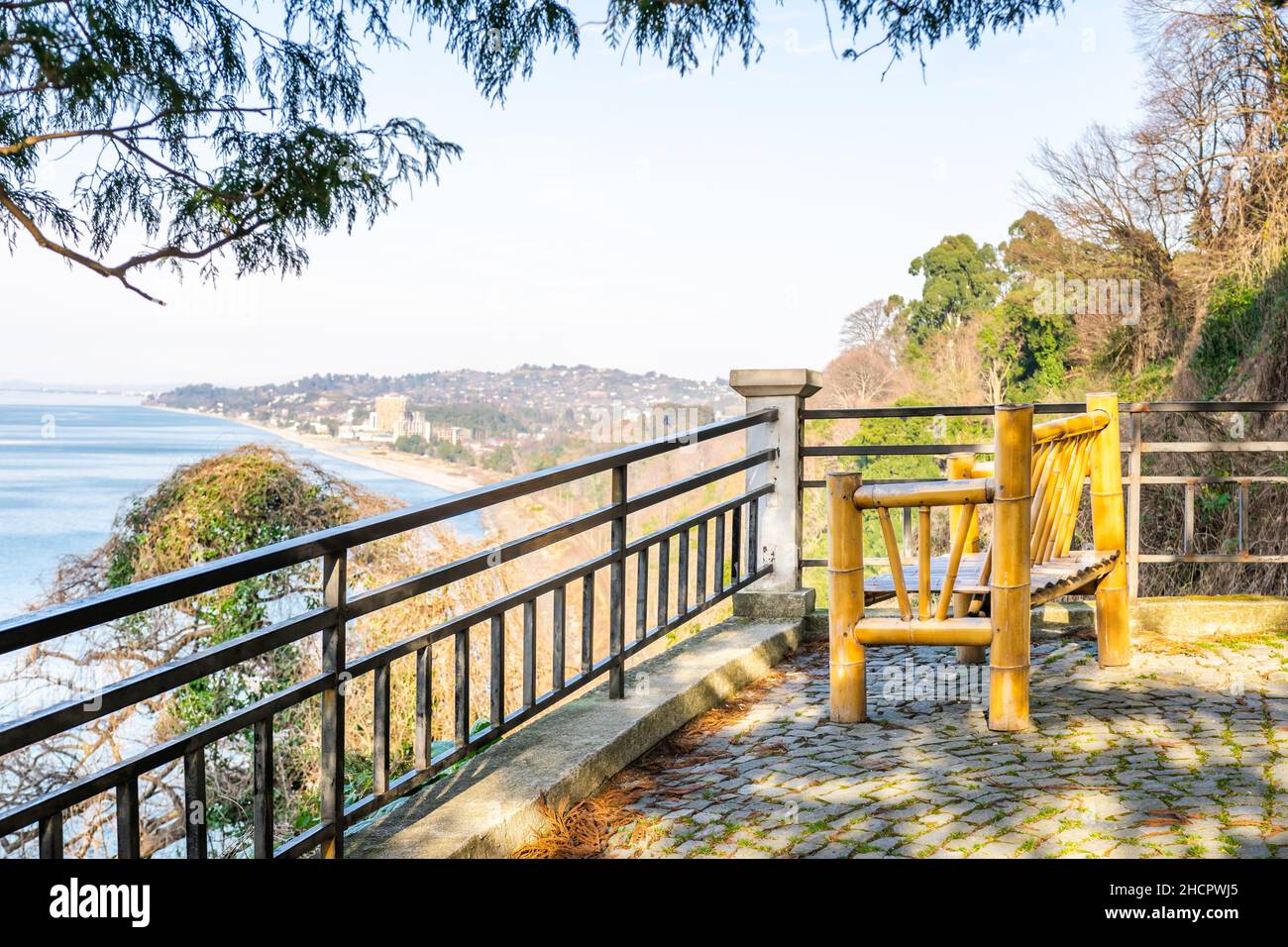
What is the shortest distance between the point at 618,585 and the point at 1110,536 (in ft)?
8.66

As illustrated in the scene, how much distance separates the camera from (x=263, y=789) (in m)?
2.85

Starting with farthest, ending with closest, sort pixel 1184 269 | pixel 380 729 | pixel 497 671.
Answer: pixel 1184 269, pixel 497 671, pixel 380 729

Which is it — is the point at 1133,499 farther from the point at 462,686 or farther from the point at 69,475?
the point at 69,475

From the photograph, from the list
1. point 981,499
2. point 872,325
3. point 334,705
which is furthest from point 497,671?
point 872,325

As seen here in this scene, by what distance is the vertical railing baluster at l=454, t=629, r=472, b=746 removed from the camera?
3635 millimetres

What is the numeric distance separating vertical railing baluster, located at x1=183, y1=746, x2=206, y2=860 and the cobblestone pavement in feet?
4.54

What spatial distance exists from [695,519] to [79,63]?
14.2 ft

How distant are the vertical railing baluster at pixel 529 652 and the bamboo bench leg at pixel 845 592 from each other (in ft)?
4.25

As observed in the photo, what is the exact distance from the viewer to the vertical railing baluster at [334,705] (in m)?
2.99

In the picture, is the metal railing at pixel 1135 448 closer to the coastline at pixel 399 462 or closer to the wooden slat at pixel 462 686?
the wooden slat at pixel 462 686

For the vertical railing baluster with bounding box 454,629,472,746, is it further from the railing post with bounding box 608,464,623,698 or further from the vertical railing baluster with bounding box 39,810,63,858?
the vertical railing baluster with bounding box 39,810,63,858

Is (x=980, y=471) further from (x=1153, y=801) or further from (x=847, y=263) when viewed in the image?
(x=847, y=263)

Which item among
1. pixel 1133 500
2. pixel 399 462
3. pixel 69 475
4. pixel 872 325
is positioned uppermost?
pixel 872 325

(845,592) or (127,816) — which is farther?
(845,592)
